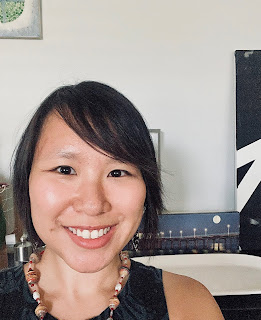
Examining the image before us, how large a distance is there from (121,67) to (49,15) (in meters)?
0.31

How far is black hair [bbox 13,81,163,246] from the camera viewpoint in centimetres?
70

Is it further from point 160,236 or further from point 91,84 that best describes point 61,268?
point 160,236

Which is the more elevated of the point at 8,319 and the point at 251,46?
the point at 251,46

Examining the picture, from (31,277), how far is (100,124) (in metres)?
0.32

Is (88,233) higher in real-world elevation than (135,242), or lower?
higher

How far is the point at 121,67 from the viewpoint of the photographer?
5.14 feet

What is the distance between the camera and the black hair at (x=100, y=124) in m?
0.70

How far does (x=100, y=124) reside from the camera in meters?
0.71

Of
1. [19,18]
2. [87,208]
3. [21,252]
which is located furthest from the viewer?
[19,18]

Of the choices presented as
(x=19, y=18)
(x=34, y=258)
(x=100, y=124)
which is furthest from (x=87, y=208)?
(x=19, y=18)

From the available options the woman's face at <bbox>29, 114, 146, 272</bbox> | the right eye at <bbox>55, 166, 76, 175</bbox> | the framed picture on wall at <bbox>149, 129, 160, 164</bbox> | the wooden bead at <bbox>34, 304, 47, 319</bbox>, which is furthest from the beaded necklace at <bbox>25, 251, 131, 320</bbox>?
the framed picture on wall at <bbox>149, 129, 160, 164</bbox>

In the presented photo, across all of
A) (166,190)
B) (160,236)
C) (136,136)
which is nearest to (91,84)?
(136,136)

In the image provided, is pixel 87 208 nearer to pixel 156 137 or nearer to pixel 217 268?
pixel 217 268

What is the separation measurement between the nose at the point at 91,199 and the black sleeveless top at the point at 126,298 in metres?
0.22
